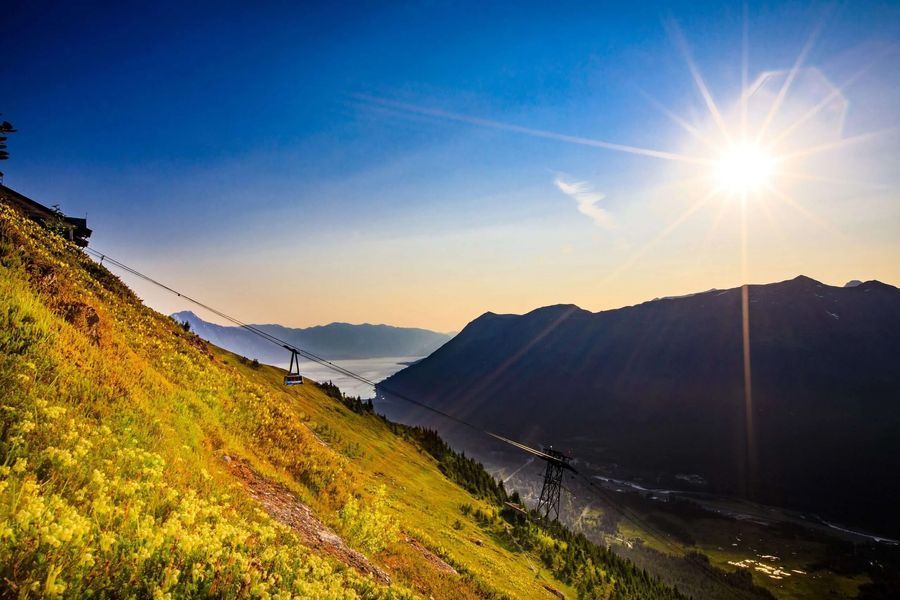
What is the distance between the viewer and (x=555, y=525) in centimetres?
6912

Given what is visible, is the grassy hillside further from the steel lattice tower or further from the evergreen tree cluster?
the evergreen tree cluster

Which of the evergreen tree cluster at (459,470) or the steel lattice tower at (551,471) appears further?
the evergreen tree cluster at (459,470)

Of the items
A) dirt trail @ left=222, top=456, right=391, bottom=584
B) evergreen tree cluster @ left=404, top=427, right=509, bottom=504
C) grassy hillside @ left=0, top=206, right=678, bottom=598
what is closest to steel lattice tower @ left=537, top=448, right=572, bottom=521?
evergreen tree cluster @ left=404, top=427, right=509, bottom=504

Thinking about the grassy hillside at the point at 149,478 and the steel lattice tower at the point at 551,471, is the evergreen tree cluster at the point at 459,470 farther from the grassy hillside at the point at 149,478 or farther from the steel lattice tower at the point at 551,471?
the grassy hillside at the point at 149,478

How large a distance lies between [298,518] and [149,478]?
5187mm

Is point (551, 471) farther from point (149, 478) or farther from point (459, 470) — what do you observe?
point (149, 478)

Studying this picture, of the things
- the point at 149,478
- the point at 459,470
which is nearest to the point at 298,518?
the point at 149,478

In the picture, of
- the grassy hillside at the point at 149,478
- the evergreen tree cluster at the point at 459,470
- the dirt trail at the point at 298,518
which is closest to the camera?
the grassy hillside at the point at 149,478

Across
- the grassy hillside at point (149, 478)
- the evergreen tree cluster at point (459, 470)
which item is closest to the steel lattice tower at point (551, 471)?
the evergreen tree cluster at point (459, 470)

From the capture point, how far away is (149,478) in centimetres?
721

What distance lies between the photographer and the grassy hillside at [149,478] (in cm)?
489

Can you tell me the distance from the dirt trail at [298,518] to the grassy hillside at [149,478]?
7cm

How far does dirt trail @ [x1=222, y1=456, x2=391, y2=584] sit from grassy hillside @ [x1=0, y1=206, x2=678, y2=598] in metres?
0.07

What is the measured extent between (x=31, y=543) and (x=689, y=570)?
17898 cm
